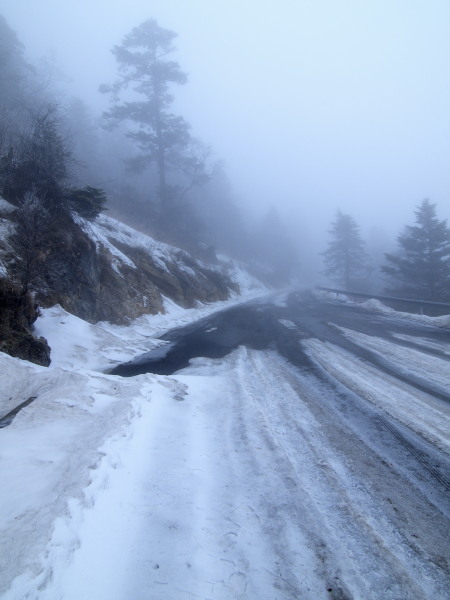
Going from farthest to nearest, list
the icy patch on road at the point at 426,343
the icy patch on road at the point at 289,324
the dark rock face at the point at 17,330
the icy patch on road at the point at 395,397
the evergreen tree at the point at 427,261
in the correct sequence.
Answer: the evergreen tree at the point at 427,261
the icy patch on road at the point at 289,324
the icy patch on road at the point at 426,343
the dark rock face at the point at 17,330
the icy patch on road at the point at 395,397

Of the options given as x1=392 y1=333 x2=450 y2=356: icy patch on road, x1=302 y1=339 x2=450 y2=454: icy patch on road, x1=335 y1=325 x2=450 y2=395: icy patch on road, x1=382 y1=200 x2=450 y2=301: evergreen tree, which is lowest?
x1=302 y1=339 x2=450 y2=454: icy patch on road

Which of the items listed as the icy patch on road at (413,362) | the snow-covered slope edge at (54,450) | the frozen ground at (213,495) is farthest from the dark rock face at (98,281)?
the icy patch on road at (413,362)

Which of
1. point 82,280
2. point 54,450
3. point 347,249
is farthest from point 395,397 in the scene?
point 347,249

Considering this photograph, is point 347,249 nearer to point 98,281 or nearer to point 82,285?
point 98,281

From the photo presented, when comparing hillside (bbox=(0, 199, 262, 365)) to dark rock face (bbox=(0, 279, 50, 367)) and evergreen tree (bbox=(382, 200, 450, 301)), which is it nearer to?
A: dark rock face (bbox=(0, 279, 50, 367))

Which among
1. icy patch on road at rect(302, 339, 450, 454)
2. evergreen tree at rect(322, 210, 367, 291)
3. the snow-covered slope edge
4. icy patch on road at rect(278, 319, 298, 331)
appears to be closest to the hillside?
the snow-covered slope edge

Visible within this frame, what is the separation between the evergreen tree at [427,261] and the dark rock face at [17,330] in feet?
77.3

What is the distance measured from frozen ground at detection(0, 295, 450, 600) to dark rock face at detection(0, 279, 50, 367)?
3.18ft

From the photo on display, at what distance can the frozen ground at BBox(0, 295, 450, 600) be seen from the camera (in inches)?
78.6

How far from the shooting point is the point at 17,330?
6.30 meters

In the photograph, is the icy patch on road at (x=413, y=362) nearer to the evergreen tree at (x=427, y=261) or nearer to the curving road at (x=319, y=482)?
the curving road at (x=319, y=482)

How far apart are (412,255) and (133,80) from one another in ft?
84.4

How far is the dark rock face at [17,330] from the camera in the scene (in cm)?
588

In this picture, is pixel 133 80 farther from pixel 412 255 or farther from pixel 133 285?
pixel 412 255
